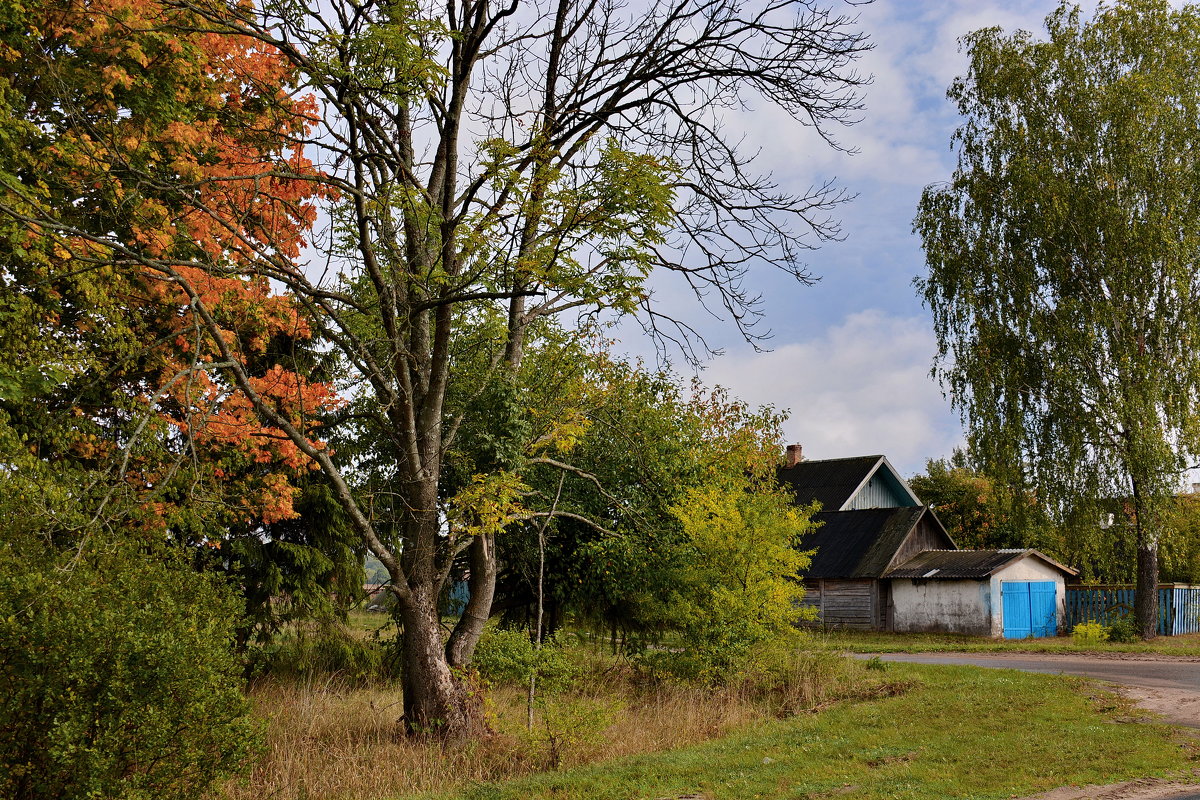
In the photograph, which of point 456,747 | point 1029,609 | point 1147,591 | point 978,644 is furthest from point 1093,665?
point 456,747

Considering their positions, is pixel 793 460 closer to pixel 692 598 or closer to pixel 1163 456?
pixel 1163 456

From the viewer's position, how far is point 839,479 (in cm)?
3962

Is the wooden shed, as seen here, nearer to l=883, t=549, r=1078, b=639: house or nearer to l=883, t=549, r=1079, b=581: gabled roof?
l=883, t=549, r=1078, b=639: house

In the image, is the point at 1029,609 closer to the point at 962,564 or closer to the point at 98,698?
the point at 962,564

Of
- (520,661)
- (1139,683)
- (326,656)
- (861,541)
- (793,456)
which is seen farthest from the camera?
(793,456)

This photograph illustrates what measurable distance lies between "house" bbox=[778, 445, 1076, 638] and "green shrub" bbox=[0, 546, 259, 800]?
72.2 feet

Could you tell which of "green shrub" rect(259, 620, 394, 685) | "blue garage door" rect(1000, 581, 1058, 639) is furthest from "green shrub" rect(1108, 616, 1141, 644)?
"green shrub" rect(259, 620, 394, 685)

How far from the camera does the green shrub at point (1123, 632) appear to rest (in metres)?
25.4

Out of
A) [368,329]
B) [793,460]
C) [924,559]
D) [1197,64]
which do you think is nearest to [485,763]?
[368,329]

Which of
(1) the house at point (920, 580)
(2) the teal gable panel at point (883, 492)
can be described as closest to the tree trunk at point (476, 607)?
(1) the house at point (920, 580)

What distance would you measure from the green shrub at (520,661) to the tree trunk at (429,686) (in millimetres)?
939

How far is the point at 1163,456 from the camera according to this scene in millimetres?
23281

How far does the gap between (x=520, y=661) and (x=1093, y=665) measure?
49.1 feet

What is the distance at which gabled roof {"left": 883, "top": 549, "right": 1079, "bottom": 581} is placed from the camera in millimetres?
28866
